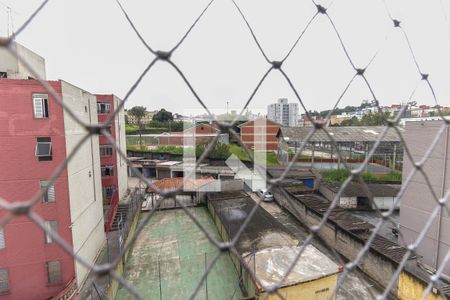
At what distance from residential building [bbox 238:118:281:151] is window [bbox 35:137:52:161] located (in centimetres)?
A: 815

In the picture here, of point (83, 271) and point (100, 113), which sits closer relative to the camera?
point (83, 271)

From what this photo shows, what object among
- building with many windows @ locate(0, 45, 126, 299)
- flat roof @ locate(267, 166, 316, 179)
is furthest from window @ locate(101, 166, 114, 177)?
flat roof @ locate(267, 166, 316, 179)

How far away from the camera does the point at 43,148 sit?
334 cm

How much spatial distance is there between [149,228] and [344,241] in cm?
391

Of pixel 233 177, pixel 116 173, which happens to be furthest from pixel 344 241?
pixel 116 173

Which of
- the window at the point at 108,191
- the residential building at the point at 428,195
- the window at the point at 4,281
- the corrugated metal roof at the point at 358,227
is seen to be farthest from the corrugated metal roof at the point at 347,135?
the window at the point at 4,281

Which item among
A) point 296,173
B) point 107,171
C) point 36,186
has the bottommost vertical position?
point 296,173

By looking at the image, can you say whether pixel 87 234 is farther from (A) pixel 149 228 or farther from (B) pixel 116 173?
(B) pixel 116 173

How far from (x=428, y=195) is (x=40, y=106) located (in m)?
5.07

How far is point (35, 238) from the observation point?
132 inches

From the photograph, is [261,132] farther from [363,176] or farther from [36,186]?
[36,186]

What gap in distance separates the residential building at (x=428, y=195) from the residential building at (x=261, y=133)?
7338 millimetres

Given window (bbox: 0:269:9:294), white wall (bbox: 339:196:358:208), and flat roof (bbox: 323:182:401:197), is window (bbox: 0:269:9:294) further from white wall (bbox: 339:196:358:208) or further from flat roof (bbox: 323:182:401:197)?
white wall (bbox: 339:196:358:208)

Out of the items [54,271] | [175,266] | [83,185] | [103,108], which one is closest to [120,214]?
[83,185]
